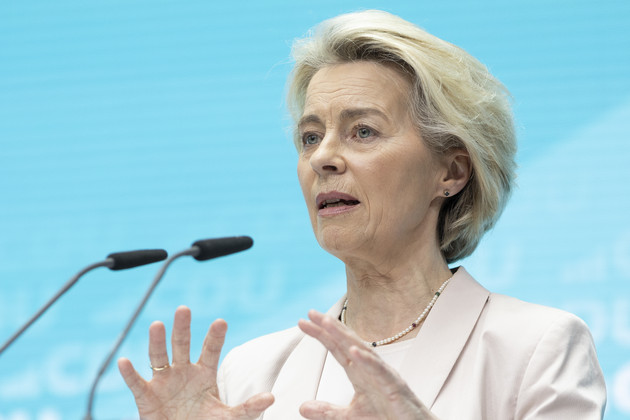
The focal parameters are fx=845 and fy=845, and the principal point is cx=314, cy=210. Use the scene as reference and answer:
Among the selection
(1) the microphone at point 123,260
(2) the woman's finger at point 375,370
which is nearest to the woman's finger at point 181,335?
(1) the microphone at point 123,260

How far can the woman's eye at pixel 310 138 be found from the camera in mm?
2352

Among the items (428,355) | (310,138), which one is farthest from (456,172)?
(428,355)

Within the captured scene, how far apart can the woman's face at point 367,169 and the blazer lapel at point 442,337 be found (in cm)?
18

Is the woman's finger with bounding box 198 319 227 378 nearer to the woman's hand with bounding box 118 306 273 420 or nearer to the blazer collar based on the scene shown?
the woman's hand with bounding box 118 306 273 420

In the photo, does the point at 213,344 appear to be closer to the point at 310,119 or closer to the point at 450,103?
the point at 310,119

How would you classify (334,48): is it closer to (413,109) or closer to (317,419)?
(413,109)

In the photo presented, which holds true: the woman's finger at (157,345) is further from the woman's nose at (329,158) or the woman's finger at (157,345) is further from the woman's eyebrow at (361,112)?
the woman's eyebrow at (361,112)

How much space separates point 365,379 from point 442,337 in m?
0.57

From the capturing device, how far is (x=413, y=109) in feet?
7.43

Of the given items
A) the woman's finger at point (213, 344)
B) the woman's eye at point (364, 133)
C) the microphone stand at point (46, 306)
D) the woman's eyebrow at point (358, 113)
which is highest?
the woman's eyebrow at point (358, 113)

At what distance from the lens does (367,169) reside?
2168 mm

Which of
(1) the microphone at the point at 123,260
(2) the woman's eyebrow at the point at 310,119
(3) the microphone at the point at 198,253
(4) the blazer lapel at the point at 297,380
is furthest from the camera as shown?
(2) the woman's eyebrow at the point at 310,119

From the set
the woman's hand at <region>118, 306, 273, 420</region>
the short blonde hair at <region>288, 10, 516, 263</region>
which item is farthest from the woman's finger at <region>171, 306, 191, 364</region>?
the short blonde hair at <region>288, 10, 516, 263</region>

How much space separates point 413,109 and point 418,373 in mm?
699
